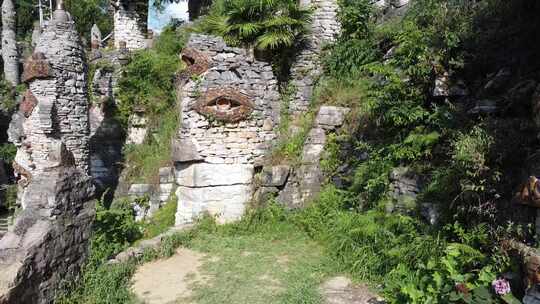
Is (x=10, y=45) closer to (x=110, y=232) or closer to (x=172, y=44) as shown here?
(x=172, y=44)

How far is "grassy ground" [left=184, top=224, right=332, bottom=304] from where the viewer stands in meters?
4.27

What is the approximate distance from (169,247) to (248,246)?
1.31 meters

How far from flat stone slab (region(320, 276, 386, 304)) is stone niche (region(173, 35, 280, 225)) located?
283cm

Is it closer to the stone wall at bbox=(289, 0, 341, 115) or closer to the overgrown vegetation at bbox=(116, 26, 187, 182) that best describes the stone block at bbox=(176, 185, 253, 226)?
the stone wall at bbox=(289, 0, 341, 115)

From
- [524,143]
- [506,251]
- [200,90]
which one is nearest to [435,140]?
[524,143]

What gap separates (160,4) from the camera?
61.7ft

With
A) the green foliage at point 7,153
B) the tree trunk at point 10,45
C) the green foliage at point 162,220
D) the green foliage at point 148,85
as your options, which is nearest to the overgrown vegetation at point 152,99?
the green foliage at point 148,85

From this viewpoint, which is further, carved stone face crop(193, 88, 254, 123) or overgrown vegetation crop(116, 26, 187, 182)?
overgrown vegetation crop(116, 26, 187, 182)

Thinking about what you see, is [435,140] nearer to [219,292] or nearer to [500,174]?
[500,174]

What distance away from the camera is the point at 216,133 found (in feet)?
22.4

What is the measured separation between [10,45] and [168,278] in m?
19.7

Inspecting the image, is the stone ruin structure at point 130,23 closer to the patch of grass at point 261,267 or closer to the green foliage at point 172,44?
the green foliage at point 172,44

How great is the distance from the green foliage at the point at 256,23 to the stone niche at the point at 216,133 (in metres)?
0.47

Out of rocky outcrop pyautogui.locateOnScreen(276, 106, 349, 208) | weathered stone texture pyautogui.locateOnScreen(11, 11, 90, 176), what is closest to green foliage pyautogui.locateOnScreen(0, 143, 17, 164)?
weathered stone texture pyautogui.locateOnScreen(11, 11, 90, 176)
